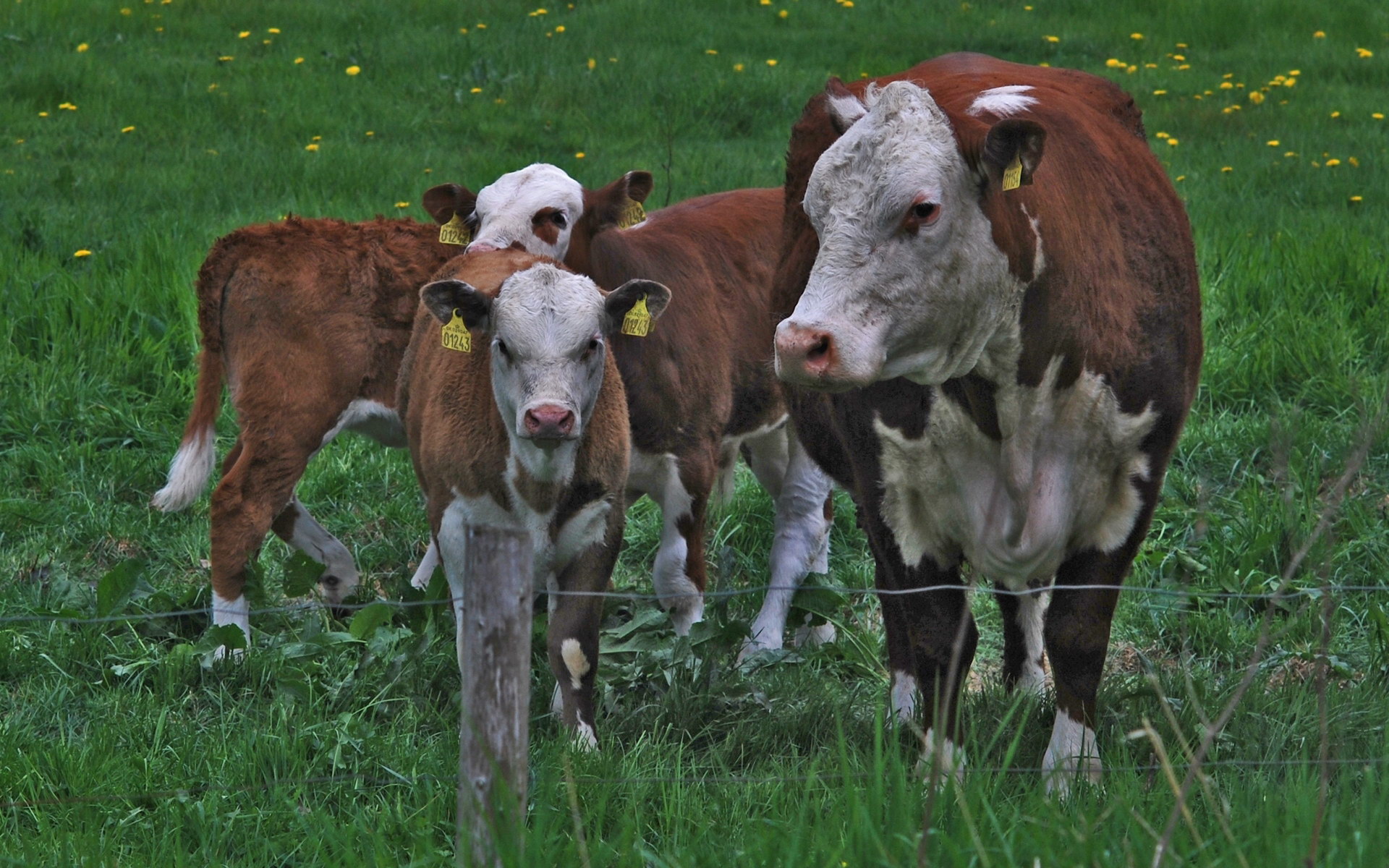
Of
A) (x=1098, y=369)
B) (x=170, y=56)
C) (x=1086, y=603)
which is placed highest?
(x=1098, y=369)

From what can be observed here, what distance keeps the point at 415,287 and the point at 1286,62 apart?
9305 mm

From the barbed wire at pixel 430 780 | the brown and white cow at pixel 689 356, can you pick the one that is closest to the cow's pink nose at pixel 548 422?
the barbed wire at pixel 430 780

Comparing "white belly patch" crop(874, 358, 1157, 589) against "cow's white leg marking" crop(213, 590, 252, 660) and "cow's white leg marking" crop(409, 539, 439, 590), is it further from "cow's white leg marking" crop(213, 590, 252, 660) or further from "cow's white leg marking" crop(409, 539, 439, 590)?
"cow's white leg marking" crop(213, 590, 252, 660)

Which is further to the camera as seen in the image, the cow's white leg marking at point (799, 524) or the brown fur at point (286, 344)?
the cow's white leg marking at point (799, 524)

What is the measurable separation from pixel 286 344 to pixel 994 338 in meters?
3.00

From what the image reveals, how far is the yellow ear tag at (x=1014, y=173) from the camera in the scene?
347 cm

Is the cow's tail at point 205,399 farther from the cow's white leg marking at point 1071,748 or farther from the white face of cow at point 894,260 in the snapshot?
the cow's white leg marking at point 1071,748

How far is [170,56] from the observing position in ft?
41.3

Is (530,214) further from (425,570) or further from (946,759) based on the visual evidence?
(946,759)

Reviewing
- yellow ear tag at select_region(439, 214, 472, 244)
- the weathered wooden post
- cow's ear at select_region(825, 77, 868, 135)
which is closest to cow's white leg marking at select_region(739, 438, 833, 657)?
yellow ear tag at select_region(439, 214, 472, 244)

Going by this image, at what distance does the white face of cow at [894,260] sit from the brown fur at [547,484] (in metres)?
1.59

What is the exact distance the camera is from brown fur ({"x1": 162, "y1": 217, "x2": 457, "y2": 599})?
18.3 feet

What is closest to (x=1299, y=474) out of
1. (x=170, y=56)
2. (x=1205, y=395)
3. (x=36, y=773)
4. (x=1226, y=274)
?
(x=1205, y=395)

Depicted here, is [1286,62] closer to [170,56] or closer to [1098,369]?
[170,56]
